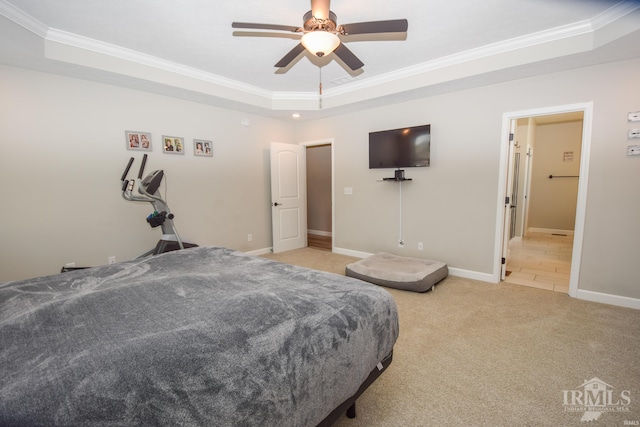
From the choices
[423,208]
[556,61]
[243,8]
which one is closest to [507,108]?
[556,61]

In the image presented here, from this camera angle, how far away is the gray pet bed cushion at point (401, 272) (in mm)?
3328

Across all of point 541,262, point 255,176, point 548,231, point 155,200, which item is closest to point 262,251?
point 255,176

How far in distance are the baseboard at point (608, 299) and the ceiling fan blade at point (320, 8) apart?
3803 millimetres

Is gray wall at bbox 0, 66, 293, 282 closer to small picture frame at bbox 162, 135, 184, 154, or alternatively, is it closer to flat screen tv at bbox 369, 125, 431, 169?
small picture frame at bbox 162, 135, 184, 154

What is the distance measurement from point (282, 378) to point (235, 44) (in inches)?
Answer: 124

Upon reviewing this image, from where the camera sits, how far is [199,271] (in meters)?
1.92

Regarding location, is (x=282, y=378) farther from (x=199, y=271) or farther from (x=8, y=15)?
(x=8, y=15)

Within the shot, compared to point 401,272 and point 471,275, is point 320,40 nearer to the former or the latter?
point 401,272

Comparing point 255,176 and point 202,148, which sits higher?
point 202,148

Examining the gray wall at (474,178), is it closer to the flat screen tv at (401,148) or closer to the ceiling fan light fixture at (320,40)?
the flat screen tv at (401,148)

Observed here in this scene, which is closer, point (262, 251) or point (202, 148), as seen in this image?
point (202, 148)

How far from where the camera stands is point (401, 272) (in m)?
3.50

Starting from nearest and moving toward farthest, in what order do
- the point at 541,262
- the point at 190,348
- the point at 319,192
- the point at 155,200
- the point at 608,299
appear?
the point at 190,348
the point at 608,299
the point at 155,200
the point at 541,262
the point at 319,192

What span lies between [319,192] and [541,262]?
475 cm
